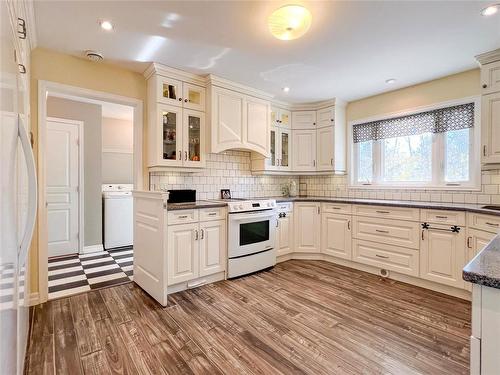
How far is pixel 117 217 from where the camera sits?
448 centimetres

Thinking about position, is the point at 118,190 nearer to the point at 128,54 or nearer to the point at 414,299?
the point at 128,54

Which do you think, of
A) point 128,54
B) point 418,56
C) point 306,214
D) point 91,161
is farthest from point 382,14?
point 91,161

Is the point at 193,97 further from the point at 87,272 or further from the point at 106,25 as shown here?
the point at 87,272

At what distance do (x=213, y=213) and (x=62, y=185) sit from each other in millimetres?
2662

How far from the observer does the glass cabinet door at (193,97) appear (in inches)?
122

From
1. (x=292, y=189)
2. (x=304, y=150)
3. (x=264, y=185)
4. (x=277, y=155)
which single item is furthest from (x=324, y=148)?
(x=264, y=185)

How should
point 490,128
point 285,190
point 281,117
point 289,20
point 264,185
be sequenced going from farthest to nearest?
1. point 285,190
2. point 264,185
3. point 281,117
4. point 490,128
5. point 289,20

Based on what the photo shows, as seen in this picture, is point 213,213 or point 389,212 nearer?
point 213,213

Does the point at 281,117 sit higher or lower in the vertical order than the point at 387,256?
higher

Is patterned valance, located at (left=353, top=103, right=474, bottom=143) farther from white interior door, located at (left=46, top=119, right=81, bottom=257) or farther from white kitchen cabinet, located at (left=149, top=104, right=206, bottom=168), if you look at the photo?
white interior door, located at (left=46, top=119, right=81, bottom=257)

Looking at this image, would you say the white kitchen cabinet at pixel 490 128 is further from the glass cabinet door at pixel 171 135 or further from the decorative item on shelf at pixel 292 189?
the glass cabinet door at pixel 171 135

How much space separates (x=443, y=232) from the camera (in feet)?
8.85

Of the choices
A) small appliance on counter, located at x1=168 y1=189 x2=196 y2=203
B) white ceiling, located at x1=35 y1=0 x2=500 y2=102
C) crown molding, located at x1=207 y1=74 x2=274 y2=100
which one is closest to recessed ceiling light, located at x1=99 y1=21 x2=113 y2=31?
white ceiling, located at x1=35 y1=0 x2=500 y2=102

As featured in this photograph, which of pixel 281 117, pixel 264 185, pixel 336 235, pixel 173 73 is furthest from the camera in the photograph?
pixel 264 185
